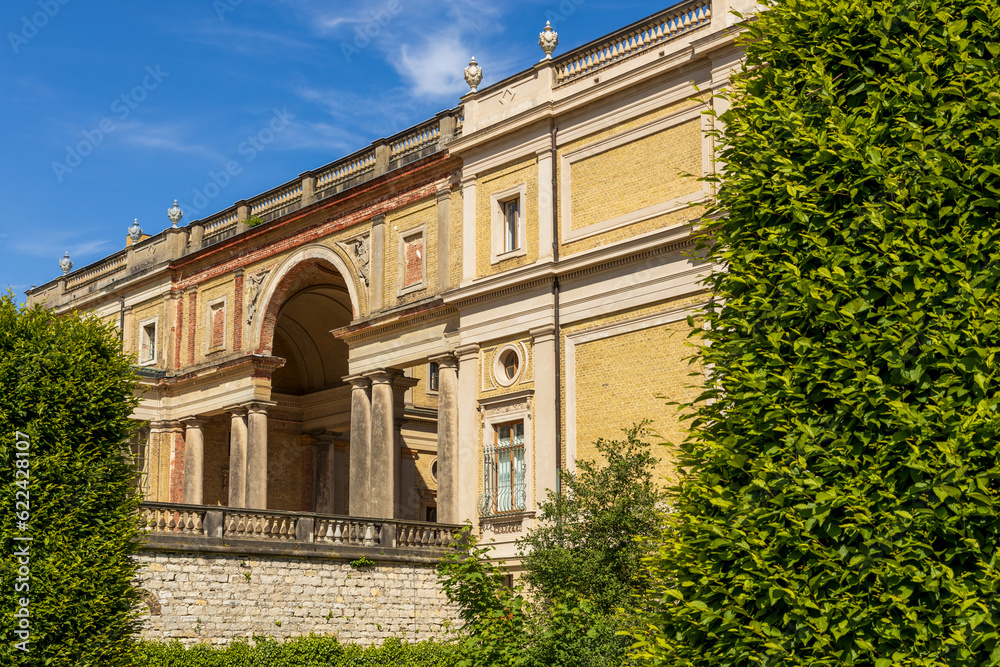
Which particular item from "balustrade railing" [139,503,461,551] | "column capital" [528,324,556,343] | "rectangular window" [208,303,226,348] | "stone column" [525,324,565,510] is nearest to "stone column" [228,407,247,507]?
"rectangular window" [208,303,226,348]

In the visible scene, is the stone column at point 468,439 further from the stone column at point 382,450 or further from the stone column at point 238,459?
the stone column at point 238,459

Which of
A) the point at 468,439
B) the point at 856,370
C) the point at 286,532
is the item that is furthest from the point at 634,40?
the point at 856,370

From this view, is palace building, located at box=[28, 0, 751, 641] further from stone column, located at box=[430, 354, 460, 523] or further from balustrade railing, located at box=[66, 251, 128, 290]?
balustrade railing, located at box=[66, 251, 128, 290]

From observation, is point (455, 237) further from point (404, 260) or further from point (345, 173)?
point (345, 173)

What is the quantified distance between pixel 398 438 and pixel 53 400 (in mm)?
15745

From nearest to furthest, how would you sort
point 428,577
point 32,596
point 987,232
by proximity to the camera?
point 987,232 → point 32,596 → point 428,577

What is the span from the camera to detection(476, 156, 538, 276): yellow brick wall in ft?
81.6

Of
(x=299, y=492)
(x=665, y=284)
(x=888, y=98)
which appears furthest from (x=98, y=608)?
(x=299, y=492)

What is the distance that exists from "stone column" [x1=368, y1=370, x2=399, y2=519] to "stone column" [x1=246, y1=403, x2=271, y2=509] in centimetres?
432

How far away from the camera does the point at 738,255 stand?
786 centimetres

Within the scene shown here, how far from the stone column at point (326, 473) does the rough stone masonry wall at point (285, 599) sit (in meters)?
13.4

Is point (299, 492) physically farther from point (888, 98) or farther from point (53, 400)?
point (888, 98)

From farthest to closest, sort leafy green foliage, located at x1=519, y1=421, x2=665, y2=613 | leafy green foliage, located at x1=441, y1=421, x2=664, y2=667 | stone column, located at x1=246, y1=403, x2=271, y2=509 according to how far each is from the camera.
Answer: stone column, located at x1=246, y1=403, x2=271, y2=509
leafy green foliage, located at x1=519, y1=421, x2=665, y2=613
leafy green foliage, located at x1=441, y1=421, x2=664, y2=667

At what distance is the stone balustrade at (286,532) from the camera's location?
68.2ft
